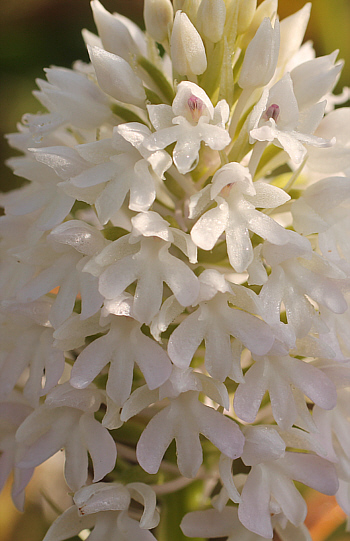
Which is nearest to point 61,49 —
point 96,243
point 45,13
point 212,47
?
point 45,13

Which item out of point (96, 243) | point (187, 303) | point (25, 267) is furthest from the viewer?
point (25, 267)

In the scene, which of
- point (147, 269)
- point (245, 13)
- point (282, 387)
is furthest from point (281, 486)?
point (245, 13)

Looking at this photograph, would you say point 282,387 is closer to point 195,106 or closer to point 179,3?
point 195,106

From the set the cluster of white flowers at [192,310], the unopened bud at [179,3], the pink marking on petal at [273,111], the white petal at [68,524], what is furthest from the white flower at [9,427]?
the unopened bud at [179,3]

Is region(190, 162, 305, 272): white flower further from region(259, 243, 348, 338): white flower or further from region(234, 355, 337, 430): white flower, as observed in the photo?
region(234, 355, 337, 430): white flower

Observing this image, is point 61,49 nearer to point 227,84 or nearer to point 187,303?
point 227,84

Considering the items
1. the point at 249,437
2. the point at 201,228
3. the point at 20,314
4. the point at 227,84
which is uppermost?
the point at 227,84

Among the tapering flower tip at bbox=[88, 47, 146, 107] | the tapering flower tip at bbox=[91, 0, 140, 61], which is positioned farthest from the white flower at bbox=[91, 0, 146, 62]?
the tapering flower tip at bbox=[88, 47, 146, 107]

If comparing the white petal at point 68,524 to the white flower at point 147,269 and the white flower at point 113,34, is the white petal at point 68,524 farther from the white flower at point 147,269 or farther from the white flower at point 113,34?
the white flower at point 113,34
